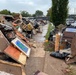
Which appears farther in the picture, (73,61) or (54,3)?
(54,3)

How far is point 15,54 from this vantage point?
7.40 m

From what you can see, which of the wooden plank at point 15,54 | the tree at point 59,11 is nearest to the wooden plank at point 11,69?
the wooden plank at point 15,54

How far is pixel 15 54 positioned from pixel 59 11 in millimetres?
11119

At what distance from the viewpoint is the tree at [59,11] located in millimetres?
17531

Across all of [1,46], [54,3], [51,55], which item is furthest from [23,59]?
[54,3]

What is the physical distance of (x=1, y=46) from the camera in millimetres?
7602

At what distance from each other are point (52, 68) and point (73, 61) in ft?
3.11

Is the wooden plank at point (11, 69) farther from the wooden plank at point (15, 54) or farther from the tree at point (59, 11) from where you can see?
the tree at point (59, 11)

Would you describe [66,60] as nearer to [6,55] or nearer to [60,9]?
[6,55]

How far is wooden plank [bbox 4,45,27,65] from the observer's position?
7.07m

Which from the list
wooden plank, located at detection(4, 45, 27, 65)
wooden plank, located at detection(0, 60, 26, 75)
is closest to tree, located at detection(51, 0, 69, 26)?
wooden plank, located at detection(4, 45, 27, 65)

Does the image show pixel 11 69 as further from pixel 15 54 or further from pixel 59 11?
pixel 59 11

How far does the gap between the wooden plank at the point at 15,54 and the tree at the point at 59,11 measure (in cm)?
1040

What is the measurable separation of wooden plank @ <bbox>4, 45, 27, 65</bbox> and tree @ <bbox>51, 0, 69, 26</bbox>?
1040 centimetres
